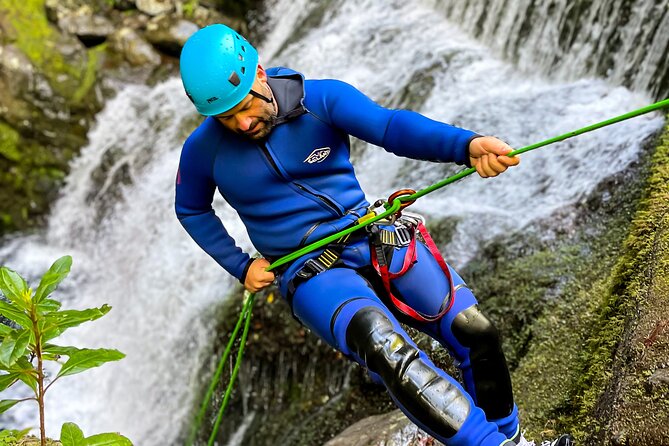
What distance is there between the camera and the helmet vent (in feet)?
6.94

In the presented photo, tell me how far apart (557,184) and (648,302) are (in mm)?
2081

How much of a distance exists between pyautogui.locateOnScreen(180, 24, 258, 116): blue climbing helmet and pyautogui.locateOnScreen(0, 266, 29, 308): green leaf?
2.41ft

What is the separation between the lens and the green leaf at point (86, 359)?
204 centimetres

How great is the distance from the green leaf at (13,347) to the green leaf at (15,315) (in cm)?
3

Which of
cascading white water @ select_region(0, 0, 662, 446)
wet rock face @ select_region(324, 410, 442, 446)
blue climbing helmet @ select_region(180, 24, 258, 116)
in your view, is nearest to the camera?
blue climbing helmet @ select_region(180, 24, 258, 116)

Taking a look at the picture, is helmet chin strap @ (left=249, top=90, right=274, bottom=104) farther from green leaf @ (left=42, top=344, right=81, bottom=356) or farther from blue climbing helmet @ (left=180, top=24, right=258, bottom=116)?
green leaf @ (left=42, top=344, right=81, bottom=356)

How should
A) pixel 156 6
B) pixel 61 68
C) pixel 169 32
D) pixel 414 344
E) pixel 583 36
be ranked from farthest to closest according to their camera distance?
pixel 156 6
pixel 169 32
pixel 61 68
pixel 583 36
pixel 414 344

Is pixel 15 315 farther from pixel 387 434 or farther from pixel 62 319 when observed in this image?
pixel 387 434

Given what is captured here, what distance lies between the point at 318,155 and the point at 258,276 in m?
0.52

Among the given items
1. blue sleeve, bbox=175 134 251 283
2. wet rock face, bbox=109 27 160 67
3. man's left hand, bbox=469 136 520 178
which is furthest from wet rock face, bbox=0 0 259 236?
man's left hand, bbox=469 136 520 178

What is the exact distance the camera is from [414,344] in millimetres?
2137

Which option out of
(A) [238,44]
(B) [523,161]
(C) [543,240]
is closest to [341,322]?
(A) [238,44]

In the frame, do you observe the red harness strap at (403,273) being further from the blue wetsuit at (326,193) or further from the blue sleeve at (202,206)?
the blue sleeve at (202,206)

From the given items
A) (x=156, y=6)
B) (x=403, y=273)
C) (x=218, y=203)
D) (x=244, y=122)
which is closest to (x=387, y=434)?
(x=403, y=273)
